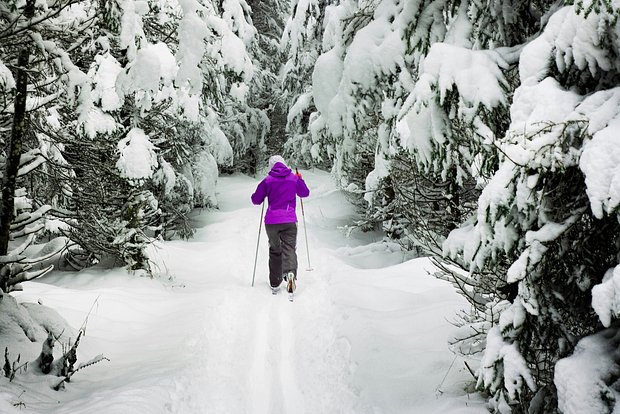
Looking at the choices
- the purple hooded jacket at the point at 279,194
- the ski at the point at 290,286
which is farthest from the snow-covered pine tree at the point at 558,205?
the purple hooded jacket at the point at 279,194

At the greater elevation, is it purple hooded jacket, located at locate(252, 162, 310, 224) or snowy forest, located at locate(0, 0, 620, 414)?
snowy forest, located at locate(0, 0, 620, 414)

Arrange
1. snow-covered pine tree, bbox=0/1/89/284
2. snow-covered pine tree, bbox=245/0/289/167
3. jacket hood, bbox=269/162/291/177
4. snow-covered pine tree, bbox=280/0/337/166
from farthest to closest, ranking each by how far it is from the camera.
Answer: snow-covered pine tree, bbox=245/0/289/167 → snow-covered pine tree, bbox=280/0/337/166 → jacket hood, bbox=269/162/291/177 → snow-covered pine tree, bbox=0/1/89/284

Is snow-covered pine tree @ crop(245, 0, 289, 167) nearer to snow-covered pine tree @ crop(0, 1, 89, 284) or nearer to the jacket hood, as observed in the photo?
the jacket hood

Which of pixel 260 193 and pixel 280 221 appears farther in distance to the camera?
pixel 260 193

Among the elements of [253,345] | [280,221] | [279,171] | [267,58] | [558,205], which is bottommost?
[253,345]

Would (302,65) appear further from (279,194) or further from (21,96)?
(21,96)

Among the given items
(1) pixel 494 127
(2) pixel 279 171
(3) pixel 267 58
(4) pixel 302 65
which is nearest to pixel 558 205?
(1) pixel 494 127

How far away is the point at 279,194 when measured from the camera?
820cm

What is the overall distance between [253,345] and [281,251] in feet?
8.61

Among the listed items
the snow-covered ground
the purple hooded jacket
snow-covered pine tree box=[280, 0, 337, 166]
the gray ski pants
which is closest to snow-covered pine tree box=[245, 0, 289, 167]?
snow-covered pine tree box=[280, 0, 337, 166]

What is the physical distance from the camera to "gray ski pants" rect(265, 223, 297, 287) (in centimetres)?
806

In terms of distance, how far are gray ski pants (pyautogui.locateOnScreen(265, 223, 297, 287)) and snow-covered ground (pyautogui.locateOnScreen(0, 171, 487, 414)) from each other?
Result: 1.27 feet

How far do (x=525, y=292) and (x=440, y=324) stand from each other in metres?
2.83

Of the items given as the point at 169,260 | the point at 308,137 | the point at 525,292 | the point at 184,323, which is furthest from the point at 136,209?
the point at 308,137
